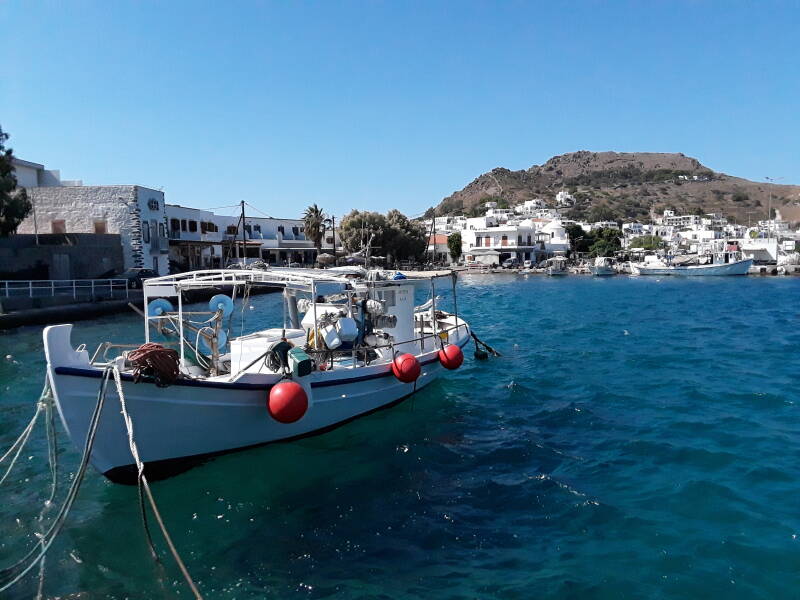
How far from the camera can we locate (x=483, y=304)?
4169cm

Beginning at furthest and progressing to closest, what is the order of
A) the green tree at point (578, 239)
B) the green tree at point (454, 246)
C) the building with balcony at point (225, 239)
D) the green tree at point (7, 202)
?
the green tree at point (578, 239) → the green tree at point (454, 246) → the building with balcony at point (225, 239) → the green tree at point (7, 202)

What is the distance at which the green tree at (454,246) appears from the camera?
9644 centimetres

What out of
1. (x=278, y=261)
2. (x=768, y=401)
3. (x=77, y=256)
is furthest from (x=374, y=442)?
(x=278, y=261)

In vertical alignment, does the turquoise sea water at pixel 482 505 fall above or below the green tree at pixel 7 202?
below

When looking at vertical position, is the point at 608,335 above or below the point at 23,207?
below

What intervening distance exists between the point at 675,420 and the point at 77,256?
37319 millimetres


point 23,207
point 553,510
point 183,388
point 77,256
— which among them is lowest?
point 553,510

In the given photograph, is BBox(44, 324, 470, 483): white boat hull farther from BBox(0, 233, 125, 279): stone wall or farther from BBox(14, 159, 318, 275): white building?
BBox(0, 233, 125, 279): stone wall

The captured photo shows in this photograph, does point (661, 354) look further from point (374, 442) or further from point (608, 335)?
point (374, 442)

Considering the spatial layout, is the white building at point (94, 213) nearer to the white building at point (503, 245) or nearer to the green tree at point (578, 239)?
the white building at point (503, 245)

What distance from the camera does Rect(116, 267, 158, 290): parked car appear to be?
3681cm

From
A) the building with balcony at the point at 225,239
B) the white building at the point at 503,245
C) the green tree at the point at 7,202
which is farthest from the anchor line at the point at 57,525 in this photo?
the white building at the point at 503,245

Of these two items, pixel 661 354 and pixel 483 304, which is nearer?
pixel 661 354

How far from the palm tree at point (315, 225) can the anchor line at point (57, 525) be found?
188ft
